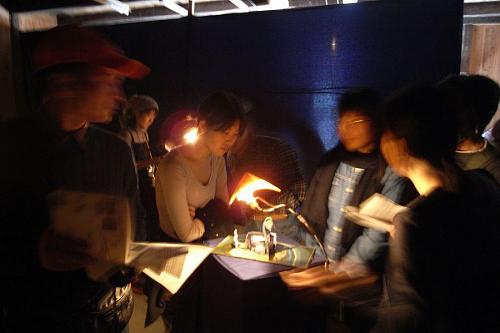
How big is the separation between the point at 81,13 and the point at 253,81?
129 inches

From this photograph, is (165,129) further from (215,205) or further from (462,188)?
(462,188)

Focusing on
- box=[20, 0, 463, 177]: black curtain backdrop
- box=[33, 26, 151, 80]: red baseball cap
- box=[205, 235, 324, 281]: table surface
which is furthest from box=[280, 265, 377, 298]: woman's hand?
box=[20, 0, 463, 177]: black curtain backdrop

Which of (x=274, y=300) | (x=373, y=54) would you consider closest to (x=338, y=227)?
(x=274, y=300)

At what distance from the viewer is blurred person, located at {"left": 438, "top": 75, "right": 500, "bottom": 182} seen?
2857 mm

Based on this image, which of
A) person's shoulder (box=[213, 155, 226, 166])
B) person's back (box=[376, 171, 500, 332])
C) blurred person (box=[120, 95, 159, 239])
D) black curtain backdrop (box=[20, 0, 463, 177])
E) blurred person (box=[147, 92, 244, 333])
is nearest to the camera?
person's back (box=[376, 171, 500, 332])

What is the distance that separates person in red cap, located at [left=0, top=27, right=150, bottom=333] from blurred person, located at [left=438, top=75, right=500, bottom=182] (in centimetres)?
261

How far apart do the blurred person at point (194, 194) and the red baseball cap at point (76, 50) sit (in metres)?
1.01

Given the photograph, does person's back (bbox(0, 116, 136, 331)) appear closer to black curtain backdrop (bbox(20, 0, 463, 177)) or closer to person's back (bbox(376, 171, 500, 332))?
person's back (bbox(376, 171, 500, 332))

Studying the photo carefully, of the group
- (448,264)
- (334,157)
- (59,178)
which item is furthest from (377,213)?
(59,178)

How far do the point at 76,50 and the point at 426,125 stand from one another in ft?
5.84

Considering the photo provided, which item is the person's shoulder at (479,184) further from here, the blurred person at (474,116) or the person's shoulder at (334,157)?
the person's shoulder at (334,157)

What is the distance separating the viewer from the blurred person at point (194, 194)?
2637mm

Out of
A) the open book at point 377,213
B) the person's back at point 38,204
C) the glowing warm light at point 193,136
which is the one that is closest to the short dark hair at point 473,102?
the open book at point 377,213

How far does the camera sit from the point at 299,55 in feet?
14.5
